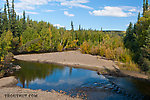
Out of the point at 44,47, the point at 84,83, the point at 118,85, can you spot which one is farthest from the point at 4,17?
the point at 118,85

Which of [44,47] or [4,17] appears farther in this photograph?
[44,47]

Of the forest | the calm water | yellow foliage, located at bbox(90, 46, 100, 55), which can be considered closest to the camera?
the calm water

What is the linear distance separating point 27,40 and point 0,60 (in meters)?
50.8

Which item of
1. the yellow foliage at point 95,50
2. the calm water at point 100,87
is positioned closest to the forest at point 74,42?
the yellow foliage at point 95,50

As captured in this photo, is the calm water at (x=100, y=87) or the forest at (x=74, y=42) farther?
the forest at (x=74, y=42)

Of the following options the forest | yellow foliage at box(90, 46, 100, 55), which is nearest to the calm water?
the forest

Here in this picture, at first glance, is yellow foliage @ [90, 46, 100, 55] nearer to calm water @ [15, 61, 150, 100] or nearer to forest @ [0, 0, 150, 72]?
forest @ [0, 0, 150, 72]

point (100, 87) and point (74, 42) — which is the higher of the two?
point (74, 42)

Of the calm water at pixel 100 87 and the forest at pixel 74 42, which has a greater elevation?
the forest at pixel 74 42

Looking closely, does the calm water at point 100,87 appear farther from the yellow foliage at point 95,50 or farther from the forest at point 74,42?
the yellow foliage at point 95,50

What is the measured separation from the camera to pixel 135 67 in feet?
128

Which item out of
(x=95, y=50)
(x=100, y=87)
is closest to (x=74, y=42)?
(x=95, y=50)

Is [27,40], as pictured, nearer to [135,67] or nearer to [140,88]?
[135,67]

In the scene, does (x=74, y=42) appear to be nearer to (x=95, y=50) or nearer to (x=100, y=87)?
(x=95, y=50)
